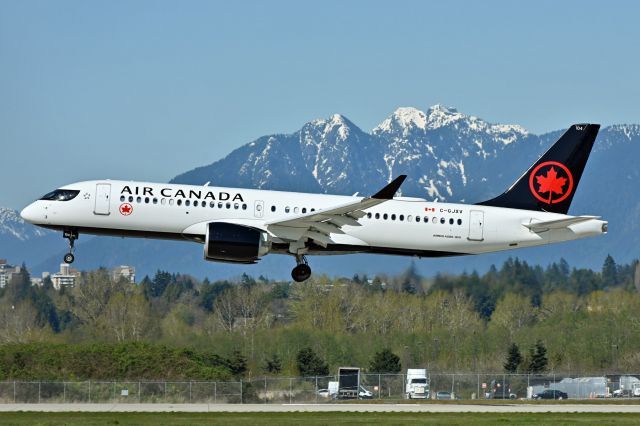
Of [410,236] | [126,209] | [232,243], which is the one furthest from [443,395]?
[126,209]

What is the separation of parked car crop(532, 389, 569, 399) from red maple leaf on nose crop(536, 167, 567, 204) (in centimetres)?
1570

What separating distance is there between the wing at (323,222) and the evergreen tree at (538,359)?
32581 millimetres

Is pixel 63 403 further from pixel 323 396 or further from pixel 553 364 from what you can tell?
pixel 553 364

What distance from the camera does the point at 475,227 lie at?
189 ft

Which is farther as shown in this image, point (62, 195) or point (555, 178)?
point (555, 178)

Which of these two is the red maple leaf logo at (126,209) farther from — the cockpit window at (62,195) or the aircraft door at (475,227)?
the aircraft door at (475,227)

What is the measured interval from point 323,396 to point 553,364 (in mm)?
24096

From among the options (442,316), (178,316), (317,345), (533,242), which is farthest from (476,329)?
(533,242)

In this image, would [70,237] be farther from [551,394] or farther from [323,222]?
[551,394]

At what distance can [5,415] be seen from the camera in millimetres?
50344

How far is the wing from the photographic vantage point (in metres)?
53.2

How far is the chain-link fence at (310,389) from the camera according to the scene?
63.3m

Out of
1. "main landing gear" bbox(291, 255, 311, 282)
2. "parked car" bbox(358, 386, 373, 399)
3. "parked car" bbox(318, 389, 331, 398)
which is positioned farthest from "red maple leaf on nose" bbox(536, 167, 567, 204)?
"parked car" bbox(318, 389, 331, 398)

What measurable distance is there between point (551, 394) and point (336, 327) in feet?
73.5
